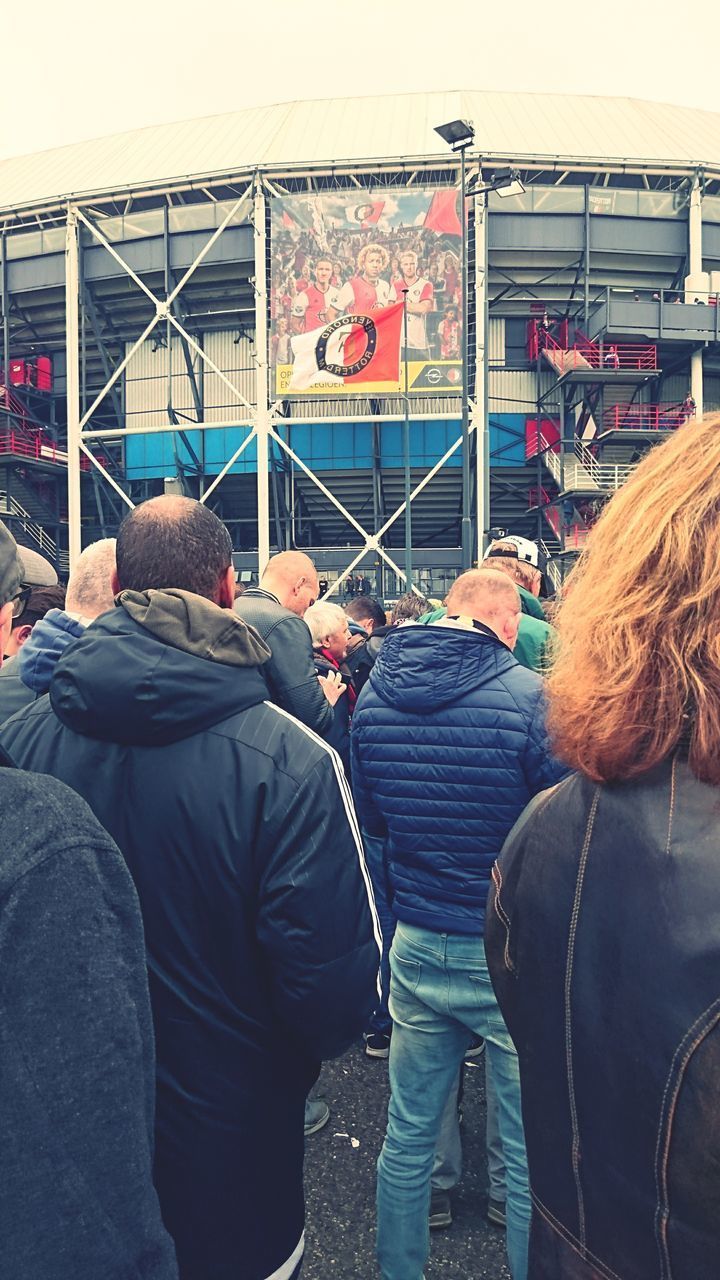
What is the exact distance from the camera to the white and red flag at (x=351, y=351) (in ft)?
70.9

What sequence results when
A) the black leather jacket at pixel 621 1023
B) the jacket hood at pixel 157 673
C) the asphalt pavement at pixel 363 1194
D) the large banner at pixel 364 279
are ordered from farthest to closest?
the large banner at pixel 364 279 → the asphalt pavement at pixel 363 1194 → the jacket hood at pixel 157 673 → the black leather jacket at pixel 621 1023

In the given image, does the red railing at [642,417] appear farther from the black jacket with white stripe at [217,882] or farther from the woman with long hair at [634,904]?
the woman with long hair at [634,904]

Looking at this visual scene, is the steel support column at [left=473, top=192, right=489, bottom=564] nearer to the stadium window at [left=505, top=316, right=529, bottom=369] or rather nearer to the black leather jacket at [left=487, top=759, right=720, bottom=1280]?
the stadium window at [left=505, top=316, right=529, bottom=369]

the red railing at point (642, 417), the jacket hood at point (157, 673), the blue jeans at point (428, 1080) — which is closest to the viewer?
the jacket hood at point (157, 673)

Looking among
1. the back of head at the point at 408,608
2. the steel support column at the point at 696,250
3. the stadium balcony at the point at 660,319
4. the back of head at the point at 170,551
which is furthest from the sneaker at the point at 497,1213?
the steel support column at the point at 696,250

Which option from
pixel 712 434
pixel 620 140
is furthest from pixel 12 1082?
pixel 620 140

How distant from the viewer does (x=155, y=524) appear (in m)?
1.87

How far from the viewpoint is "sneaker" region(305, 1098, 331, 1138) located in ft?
10.9

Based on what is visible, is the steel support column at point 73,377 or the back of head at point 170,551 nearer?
the back of head at point 170,551

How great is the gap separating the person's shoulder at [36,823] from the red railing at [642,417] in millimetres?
24047

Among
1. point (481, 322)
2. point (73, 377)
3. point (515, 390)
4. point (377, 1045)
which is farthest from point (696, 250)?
point (377, 1045)

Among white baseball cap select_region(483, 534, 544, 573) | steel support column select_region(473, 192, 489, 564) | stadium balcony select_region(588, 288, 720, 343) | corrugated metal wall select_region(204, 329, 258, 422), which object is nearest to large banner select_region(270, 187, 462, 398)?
steel support column select_region(473, 192, 489, 564)

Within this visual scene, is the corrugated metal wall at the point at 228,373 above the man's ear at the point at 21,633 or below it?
above

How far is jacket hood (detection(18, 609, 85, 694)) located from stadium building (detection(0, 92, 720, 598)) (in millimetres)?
17989
